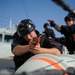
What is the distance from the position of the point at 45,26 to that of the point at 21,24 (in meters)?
2.19

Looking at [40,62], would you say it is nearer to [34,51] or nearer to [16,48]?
[34,51]

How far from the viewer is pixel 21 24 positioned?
228 cm

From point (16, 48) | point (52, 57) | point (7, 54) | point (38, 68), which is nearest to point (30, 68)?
point (38, 68)

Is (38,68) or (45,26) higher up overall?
(45,26)

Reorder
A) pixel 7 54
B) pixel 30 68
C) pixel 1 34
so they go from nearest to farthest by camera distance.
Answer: pixel 30 68 < pixel 7 54 < pixel 1 34

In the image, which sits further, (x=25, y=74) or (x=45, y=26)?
(x=45, y=26)

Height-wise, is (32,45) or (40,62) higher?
(32,45)

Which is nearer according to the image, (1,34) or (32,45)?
(32,45)

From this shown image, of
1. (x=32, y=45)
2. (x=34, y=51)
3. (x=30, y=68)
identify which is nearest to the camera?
(x=30, y=68)

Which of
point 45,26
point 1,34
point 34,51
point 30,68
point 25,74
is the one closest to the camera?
point 25,74

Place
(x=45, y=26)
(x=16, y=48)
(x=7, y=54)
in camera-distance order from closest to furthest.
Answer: (x=16, y=48) < (x=45, y=26) < (x=7, y=54)

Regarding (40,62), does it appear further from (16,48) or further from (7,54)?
(7,54)

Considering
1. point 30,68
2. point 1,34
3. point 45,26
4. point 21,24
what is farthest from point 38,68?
point 1,34

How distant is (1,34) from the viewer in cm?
1948
